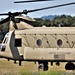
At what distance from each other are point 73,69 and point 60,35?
2664 millimetres

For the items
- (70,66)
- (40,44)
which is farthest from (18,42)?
(70,66)

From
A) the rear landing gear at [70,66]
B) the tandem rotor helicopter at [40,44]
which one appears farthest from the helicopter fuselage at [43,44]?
the rear landing gear at [70,66]

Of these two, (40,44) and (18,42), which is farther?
(18,42)

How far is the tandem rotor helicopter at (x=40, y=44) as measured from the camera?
2283 cm

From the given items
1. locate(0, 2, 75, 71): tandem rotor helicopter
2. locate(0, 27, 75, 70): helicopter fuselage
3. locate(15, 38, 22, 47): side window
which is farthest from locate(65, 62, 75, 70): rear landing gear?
locate(15, 38, 22, 47): side window

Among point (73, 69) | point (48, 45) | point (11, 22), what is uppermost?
point (11, 22)

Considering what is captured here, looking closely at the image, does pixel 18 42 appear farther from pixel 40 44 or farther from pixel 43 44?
pixel 43 44

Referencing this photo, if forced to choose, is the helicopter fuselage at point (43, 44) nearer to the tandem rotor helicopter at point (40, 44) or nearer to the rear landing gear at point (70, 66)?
the tandem rotor helicopter at point (40, 44)

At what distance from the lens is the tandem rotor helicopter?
2283 cm

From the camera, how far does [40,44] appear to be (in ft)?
76.2

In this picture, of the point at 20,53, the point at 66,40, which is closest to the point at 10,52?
the point at 20,53

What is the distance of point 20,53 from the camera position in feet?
78.0

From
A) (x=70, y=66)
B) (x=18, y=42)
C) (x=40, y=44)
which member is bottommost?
(x=70, y=66)

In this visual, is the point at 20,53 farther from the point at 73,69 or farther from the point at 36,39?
the point at 73,69
